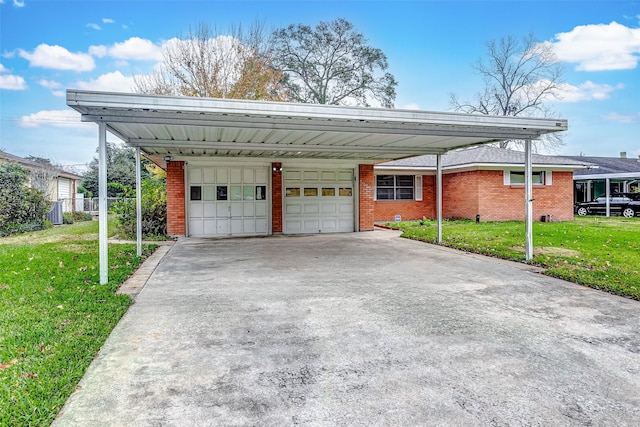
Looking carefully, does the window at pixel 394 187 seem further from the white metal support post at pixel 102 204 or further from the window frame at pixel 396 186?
the white metal support post at pixel 102 204

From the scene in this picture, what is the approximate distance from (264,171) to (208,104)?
799 cm

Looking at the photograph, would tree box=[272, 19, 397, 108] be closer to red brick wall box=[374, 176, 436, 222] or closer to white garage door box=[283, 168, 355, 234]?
red brick wall box=[374, 176, 436, 222]

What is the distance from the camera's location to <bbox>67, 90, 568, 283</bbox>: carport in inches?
231

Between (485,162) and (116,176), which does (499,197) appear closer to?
(485,162)

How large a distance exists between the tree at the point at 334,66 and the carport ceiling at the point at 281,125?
17828 millimetres

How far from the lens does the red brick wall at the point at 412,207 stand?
60.9 ft

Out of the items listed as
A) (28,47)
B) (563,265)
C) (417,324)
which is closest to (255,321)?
(417,324)

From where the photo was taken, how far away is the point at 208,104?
19.4 feet

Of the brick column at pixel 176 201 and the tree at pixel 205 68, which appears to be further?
the tree at pixel 205 68

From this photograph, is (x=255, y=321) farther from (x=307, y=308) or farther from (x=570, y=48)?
(x=570, y=48)

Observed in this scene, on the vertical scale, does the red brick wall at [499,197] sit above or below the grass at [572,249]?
above

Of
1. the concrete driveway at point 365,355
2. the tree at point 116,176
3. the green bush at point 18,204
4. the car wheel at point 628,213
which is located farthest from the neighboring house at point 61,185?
the car wheel at point 628,213

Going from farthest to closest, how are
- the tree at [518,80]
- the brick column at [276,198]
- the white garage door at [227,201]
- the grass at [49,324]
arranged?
the tree at [518,80] → the brick column at [276,198] → the white garage door at [227,201] → the grass at [49,324]

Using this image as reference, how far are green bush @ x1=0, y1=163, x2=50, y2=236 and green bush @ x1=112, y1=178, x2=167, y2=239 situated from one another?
14.1 feet
